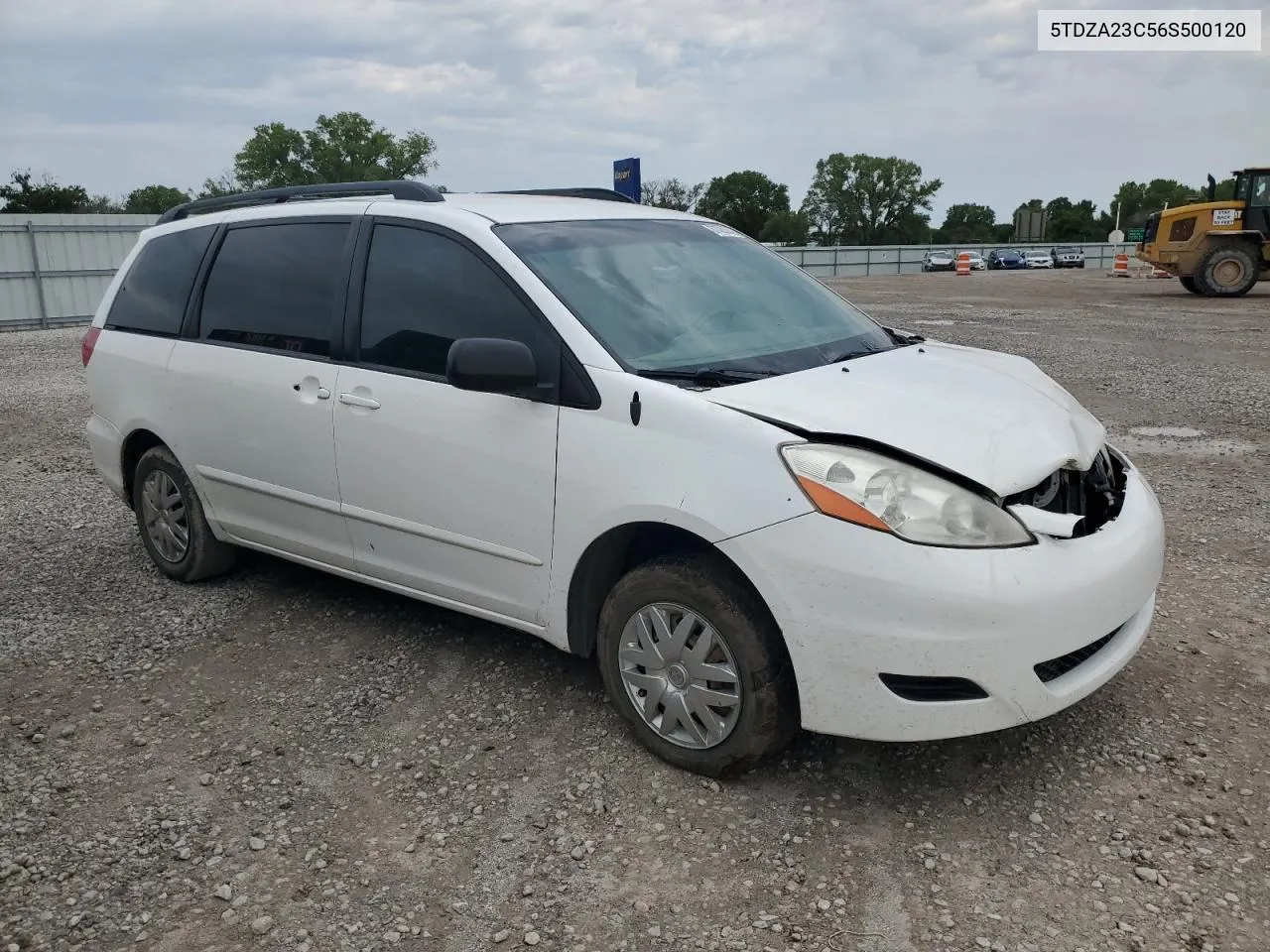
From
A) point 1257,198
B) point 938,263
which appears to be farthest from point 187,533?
point 938,263

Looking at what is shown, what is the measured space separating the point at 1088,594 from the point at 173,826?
2.71 meters

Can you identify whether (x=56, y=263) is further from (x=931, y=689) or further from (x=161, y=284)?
(x=931, y=689)

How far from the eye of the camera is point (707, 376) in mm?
3262

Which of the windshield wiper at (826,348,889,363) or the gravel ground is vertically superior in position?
the windshield wiper at (826,348,889,363)

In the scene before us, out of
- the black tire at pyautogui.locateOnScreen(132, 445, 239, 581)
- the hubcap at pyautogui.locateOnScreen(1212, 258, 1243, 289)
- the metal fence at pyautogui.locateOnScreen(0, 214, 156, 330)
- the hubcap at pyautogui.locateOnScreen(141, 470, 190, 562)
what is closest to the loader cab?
the hubcap at pyautogui.locateOnScreen(1212, 258, 1243, 289)

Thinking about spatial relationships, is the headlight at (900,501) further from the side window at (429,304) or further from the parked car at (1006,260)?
the parked car at (1006,260)

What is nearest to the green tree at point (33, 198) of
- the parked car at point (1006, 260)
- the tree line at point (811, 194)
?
the tree line at point (811, 194)

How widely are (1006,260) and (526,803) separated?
5368 centimetres

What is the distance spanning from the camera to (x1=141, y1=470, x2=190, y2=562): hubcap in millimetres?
4961

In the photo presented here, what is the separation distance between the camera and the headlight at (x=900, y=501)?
9.16 feet

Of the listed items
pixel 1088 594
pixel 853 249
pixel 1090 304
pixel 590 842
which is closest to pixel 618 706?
pixel 590 842

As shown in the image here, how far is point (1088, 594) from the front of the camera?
2.89 m

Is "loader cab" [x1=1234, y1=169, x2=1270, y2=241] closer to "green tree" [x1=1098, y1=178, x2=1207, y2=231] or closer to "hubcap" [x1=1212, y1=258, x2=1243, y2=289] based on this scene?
"hubcap" [x1=1212, y1=258, x2=1243, y2=289]

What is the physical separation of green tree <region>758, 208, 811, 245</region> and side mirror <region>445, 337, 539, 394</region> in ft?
317
